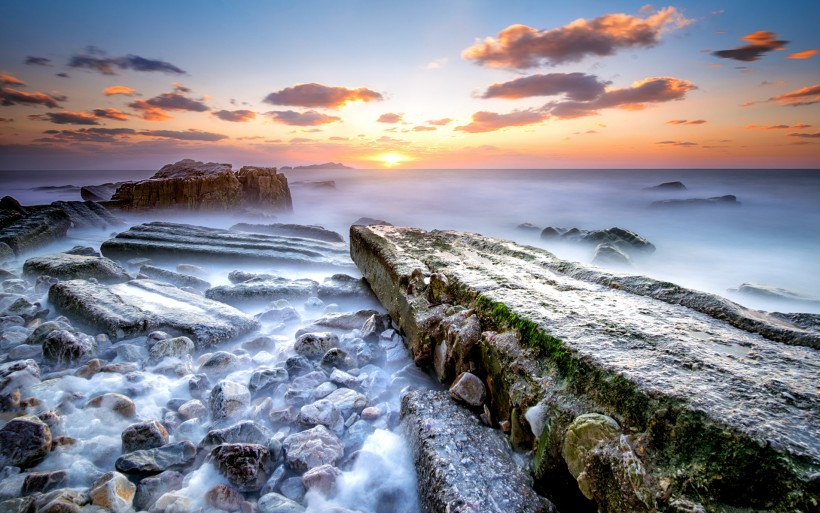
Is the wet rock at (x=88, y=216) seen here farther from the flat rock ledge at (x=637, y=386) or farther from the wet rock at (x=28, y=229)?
the flat rock ledge at (x=637, y=386)

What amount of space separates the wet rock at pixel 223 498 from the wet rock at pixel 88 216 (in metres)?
9.70

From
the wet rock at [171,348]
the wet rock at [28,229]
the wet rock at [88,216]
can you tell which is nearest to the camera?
the wet rock at [171,348]

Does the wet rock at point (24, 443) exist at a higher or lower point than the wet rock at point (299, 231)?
higher

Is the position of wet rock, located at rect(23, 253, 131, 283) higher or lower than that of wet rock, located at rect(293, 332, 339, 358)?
higher

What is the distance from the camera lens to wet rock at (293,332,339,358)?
302 centimetres

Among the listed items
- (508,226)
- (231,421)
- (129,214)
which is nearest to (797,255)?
(508,226)

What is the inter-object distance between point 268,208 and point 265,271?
7921 millimetres

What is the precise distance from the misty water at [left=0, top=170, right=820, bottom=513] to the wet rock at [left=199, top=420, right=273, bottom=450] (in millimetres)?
154

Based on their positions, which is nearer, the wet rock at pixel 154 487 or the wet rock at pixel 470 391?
the wet rock at pixel 154 487

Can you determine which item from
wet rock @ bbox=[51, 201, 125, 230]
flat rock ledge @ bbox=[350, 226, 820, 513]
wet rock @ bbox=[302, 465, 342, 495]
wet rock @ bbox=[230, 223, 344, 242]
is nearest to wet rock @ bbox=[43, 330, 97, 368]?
wet rock @ bbox=[302, 465, 342, 495]

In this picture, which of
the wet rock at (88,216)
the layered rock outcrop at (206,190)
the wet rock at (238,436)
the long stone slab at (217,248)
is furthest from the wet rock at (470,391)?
the layered rock outcrop at (206,190)

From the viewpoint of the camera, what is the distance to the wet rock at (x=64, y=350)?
8.84 feet

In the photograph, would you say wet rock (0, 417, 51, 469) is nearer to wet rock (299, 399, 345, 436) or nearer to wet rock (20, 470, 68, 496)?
wet rock (20, 470, 68, 496)

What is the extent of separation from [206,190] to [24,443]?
1093 cm
